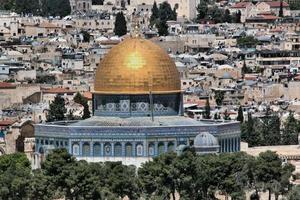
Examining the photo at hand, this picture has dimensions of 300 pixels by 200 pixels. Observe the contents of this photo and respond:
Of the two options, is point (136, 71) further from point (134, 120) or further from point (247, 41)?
point (247, 41)

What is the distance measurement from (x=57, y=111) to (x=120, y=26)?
50.7 meters

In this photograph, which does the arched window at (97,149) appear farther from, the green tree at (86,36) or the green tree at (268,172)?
the green tree at (86,36)

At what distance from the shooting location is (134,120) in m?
74.5

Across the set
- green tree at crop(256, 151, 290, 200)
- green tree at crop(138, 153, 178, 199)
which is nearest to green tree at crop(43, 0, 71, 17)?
green tree at crop(256, 151, 290, 200)

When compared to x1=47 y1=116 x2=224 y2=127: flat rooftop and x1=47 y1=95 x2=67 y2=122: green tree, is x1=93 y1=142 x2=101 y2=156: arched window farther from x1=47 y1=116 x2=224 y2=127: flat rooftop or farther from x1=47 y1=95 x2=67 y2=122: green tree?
x1=47 y1=95 x2=67 y2=122: green tree

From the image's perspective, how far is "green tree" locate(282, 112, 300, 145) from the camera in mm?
87688

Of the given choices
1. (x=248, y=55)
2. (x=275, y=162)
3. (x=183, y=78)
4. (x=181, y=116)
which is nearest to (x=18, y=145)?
(x=181, y=116)

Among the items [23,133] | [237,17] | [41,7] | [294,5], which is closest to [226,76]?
[23,133]

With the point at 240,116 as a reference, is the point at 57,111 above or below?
above

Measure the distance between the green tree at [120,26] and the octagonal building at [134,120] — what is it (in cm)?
6651

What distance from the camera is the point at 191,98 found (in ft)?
347

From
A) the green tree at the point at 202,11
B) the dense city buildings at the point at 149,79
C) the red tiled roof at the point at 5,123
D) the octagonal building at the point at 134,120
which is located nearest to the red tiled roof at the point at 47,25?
the dense city buildings at the point at 149,79

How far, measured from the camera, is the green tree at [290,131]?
87688 mm

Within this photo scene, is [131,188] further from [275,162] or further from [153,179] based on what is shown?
[275,162]
